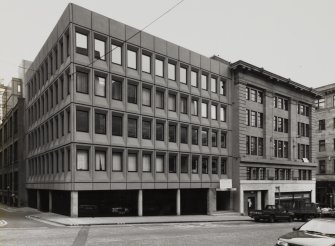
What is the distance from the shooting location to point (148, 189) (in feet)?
107

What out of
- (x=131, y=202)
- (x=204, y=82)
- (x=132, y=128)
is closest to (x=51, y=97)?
(x=132, y=128)

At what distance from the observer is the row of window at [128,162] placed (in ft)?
92.6

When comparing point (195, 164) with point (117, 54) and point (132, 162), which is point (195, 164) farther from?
point (117, 54)

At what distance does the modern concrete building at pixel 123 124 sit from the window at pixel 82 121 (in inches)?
3.2

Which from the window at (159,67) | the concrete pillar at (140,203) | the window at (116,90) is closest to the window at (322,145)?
the window at (159,67)

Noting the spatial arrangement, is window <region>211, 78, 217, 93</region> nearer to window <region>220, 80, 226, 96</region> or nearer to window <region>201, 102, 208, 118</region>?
window <region>220, 80, 226, 96</region>

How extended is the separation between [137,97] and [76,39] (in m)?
6.94

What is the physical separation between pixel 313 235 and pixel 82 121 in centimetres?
2056

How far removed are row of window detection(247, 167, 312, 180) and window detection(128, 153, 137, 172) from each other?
1495cm

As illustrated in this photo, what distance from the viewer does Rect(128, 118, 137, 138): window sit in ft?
102

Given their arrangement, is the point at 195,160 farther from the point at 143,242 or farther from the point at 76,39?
the point at 143,242

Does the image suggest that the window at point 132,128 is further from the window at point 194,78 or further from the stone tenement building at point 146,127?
the window at point 194,78

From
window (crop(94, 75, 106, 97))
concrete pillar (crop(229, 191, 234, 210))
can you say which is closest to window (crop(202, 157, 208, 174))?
concrete pillar (crop(229, 191, 234, 210))

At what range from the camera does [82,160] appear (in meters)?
27.9
